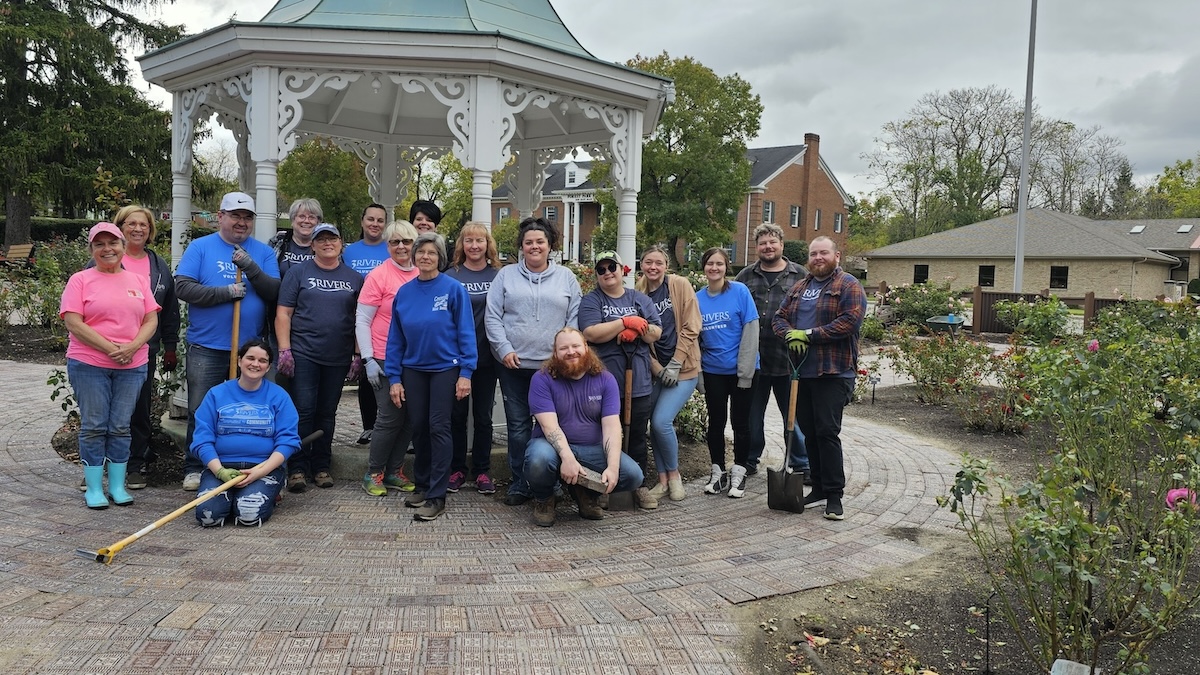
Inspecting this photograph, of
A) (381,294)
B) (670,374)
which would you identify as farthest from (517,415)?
(381,294)

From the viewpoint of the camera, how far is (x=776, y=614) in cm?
354

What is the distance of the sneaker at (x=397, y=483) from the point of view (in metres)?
5.25

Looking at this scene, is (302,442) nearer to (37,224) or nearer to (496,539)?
(496,539)

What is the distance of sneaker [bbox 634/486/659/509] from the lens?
16.9ft

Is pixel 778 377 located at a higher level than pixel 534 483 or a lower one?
higher

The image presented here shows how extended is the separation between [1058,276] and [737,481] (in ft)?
124

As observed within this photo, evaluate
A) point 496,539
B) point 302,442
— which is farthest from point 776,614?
point 302,442

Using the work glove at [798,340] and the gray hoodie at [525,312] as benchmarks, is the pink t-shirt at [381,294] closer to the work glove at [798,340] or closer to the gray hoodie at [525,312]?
the gray hoodie at [525,312]

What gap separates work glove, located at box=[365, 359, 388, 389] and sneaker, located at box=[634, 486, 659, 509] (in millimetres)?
1741

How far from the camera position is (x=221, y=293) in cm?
493

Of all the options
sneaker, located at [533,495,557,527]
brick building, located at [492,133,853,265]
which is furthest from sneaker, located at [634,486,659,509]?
brick building, located at [492,133,853,265]

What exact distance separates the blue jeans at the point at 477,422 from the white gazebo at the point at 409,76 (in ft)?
4.25

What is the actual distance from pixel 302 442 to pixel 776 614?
3114 mm

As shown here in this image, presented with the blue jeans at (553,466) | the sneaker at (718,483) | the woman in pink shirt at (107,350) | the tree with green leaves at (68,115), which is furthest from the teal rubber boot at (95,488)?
the tree with green leaves at (68,115)
